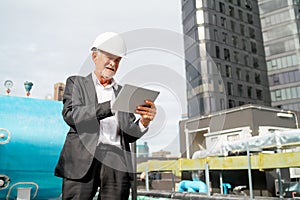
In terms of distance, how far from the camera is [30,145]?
146 inches

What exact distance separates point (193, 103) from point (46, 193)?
2.77 metres

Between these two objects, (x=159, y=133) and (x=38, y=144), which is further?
(x=38, y=144)

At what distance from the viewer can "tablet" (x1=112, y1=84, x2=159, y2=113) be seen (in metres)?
1.61

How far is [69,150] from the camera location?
187 cm

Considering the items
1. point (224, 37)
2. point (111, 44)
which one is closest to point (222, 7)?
point (224, 37)

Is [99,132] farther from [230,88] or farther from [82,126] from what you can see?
[230,88]

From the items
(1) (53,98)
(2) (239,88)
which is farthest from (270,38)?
(1) (53,98)

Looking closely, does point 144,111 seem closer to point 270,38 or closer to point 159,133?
point 159,133

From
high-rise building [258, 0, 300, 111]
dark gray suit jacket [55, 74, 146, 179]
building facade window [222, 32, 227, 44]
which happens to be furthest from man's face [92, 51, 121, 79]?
high-rise building [258, 0, 300, 111]

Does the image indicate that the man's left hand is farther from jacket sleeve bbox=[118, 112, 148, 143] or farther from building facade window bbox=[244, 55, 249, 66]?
building facade window bbox=[244, 55, 249, 66]

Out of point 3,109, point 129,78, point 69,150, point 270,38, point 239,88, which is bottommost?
point 69,150

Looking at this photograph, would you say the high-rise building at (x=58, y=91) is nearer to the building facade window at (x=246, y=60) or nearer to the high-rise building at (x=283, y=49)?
the building facade window at (x=246, y=60)

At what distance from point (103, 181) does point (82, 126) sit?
1.15ft

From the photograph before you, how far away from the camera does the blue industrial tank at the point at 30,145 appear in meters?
3.54
